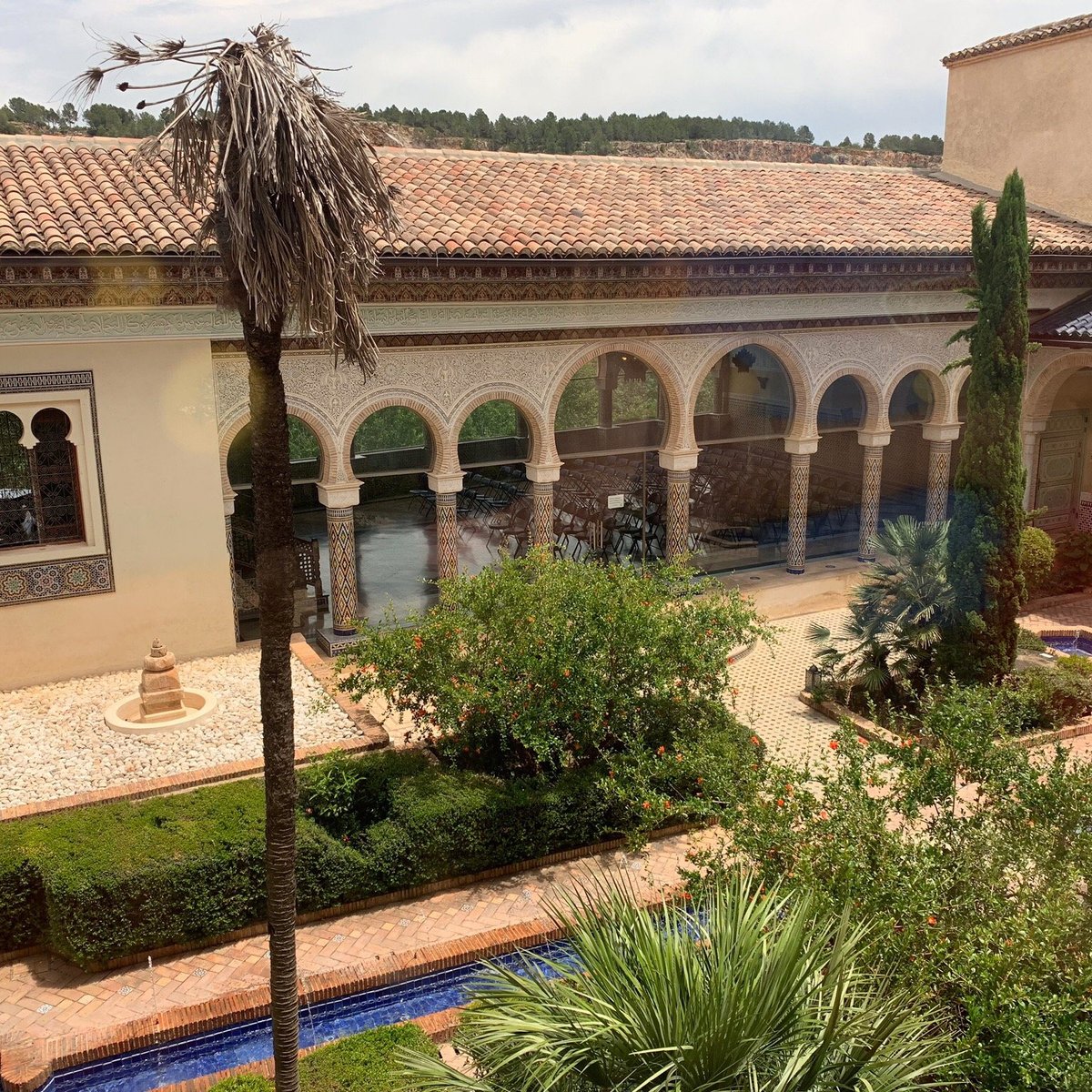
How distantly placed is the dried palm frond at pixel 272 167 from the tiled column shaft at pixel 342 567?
8.50m

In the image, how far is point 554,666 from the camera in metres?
9.36

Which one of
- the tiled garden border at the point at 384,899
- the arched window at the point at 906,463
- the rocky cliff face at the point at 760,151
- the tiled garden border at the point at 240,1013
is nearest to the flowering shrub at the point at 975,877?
the tiled garden border at the point at 240,1013

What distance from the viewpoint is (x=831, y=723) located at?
40.3ft

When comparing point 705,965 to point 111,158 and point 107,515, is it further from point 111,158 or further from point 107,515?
point 111,158

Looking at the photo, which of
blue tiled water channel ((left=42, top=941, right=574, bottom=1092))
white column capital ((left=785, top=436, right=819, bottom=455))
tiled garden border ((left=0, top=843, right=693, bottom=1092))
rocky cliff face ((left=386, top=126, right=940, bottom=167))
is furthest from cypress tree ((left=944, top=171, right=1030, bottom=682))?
rocky cliff face ((left=386, top=126, right=940, bottom=167))

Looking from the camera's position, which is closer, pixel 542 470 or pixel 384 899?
pixel 384 899

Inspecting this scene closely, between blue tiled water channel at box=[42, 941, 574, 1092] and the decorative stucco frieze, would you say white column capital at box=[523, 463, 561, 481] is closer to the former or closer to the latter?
the decorative stucco frieze

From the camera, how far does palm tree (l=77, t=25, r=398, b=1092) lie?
15.5 feet

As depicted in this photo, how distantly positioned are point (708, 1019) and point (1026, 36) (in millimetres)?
19690

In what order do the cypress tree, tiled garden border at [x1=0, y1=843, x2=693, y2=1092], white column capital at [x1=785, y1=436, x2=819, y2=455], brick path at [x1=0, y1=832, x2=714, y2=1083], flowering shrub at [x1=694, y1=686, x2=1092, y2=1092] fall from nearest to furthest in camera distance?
flowering shrub at [x1=694, y1=686, x2=1092, y2=1092], tiled garden border at [x1=0, y1=843, x2=693, y2=1092], brick path at [x1=0, y1=832, x2=714, y2=1083], the cypress tree, white column capital at [x1=785, y1=436, x2=819, y2=455]

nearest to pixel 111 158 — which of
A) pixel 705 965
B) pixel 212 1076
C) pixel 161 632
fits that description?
pixel 161 632

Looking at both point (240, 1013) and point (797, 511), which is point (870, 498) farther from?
point (240, 1013)

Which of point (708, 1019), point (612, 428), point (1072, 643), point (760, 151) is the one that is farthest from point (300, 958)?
point (760, 151)

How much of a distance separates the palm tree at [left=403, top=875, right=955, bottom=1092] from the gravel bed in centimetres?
497
